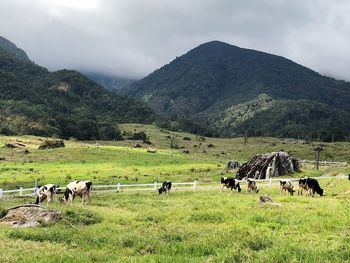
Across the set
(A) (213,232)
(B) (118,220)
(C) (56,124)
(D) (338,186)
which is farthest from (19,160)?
(C) (56,124)

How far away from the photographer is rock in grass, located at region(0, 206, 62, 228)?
67.9 ft

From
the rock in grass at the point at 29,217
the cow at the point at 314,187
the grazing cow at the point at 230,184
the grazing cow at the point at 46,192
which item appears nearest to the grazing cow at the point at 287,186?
the cow at the point at 314,187

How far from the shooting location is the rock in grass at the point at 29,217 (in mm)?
20703

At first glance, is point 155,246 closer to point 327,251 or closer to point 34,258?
point 34,258

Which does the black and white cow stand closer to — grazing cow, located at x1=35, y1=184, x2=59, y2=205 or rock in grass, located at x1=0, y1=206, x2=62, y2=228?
grazing cow, located at x1=35, y1=184, x2=59, y2=205

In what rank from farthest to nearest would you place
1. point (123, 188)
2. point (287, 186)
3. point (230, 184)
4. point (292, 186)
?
point (123, 188), point (230, 184), point (292, 186), point (287, 186)

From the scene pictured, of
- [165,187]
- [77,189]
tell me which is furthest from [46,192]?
[165,187]

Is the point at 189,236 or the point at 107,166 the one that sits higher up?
the point at 189,236

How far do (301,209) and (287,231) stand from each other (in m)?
7.13

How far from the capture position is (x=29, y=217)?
2125cm

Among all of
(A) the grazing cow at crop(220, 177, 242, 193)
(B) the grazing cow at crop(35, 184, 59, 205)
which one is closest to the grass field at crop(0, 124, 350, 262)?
(B) the grazing cow at crop(35, 184, 59, 205)

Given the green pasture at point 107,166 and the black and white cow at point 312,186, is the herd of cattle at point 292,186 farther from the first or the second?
the green pasture at point 107,166

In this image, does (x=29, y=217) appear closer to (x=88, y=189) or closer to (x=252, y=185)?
(x=88, y=189)

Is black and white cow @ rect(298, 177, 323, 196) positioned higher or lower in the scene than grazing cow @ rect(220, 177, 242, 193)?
higher
